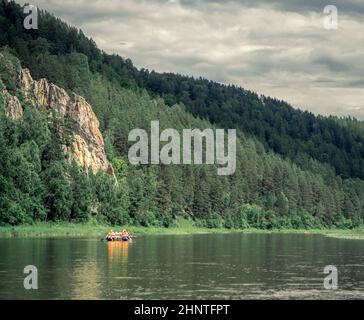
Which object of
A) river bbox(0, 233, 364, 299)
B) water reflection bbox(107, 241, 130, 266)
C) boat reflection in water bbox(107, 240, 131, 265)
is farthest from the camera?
boat reflection in water bbox(107, 240, 131, 265)

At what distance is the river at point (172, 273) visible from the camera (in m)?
56.0

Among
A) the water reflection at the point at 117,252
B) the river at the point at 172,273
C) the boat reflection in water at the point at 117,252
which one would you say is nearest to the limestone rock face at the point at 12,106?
the boat reflection in water at the point at 117,252

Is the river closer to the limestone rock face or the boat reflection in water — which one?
the boat reflection in water

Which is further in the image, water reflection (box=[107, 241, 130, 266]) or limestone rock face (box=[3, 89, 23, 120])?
limestone rock face (box=[3, 89, 23, 120])

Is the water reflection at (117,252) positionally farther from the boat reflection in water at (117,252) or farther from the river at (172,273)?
the river at (172,273)

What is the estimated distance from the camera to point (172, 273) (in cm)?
6969

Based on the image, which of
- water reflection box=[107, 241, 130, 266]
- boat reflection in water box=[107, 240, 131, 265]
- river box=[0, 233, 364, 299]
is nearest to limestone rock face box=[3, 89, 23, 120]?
boat reflection in water box=[107, 240, 131, 265]

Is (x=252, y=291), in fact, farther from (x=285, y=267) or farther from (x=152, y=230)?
(x=152, y=230)

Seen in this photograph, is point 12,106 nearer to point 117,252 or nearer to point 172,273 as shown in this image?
point 117,252

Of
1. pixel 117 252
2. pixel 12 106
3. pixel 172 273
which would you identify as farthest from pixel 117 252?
pixel 12 106

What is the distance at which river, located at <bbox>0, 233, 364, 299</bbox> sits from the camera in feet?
184

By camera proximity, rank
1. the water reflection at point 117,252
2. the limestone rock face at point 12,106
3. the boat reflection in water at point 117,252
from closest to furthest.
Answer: the water reflection at point 117,252 < the boat reflection in water at point 117,252 < the limestone rock face at point 12,106

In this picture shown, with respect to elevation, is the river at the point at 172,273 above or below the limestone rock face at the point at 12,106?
below
